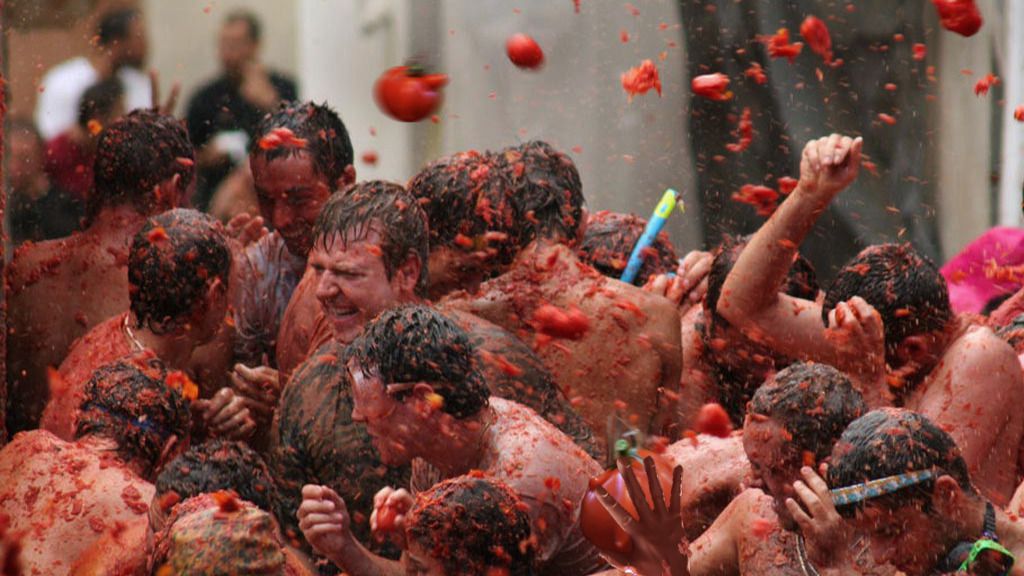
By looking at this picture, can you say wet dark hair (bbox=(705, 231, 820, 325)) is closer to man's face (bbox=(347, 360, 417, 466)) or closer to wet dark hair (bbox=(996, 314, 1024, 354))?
wet dark hair (bbox=(996, 314, 1024, 354))

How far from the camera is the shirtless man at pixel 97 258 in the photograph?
20.8ft

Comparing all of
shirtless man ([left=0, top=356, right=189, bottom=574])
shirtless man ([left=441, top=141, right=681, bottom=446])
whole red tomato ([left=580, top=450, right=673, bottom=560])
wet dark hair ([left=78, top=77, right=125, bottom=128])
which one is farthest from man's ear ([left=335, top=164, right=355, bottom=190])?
wet dark hair ([left=78, top=77, right=125, bottom=128])

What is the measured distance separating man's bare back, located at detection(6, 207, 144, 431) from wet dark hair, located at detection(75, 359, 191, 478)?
114cm

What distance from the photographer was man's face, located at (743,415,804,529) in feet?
15.4

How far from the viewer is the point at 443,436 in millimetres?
4598

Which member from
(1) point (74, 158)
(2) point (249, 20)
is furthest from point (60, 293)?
(2) point (249, 20)

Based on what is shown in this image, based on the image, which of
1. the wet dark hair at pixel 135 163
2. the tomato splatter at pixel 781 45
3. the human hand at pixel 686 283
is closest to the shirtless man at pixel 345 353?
the wet dark hair at pixel 135 163

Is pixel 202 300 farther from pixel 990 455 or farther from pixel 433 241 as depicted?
pixel 990 455

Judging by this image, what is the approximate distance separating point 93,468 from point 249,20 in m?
5.21

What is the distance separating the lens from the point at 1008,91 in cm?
941

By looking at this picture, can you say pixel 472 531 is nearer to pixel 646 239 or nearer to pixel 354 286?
pixel 354 286

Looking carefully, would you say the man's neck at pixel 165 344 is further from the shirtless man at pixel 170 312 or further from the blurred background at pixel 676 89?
the blurred background at pixel 676 89

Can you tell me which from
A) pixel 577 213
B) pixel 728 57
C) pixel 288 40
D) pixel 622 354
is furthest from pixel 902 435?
pixel 288 40

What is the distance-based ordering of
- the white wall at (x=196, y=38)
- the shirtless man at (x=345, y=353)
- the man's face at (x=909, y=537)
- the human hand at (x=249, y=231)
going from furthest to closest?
the white wall at (x=196, y=38), the human hand at (x=249, y=231), the shirtless man at (x=345, y=353), the man's face at (x=909, y=537)
